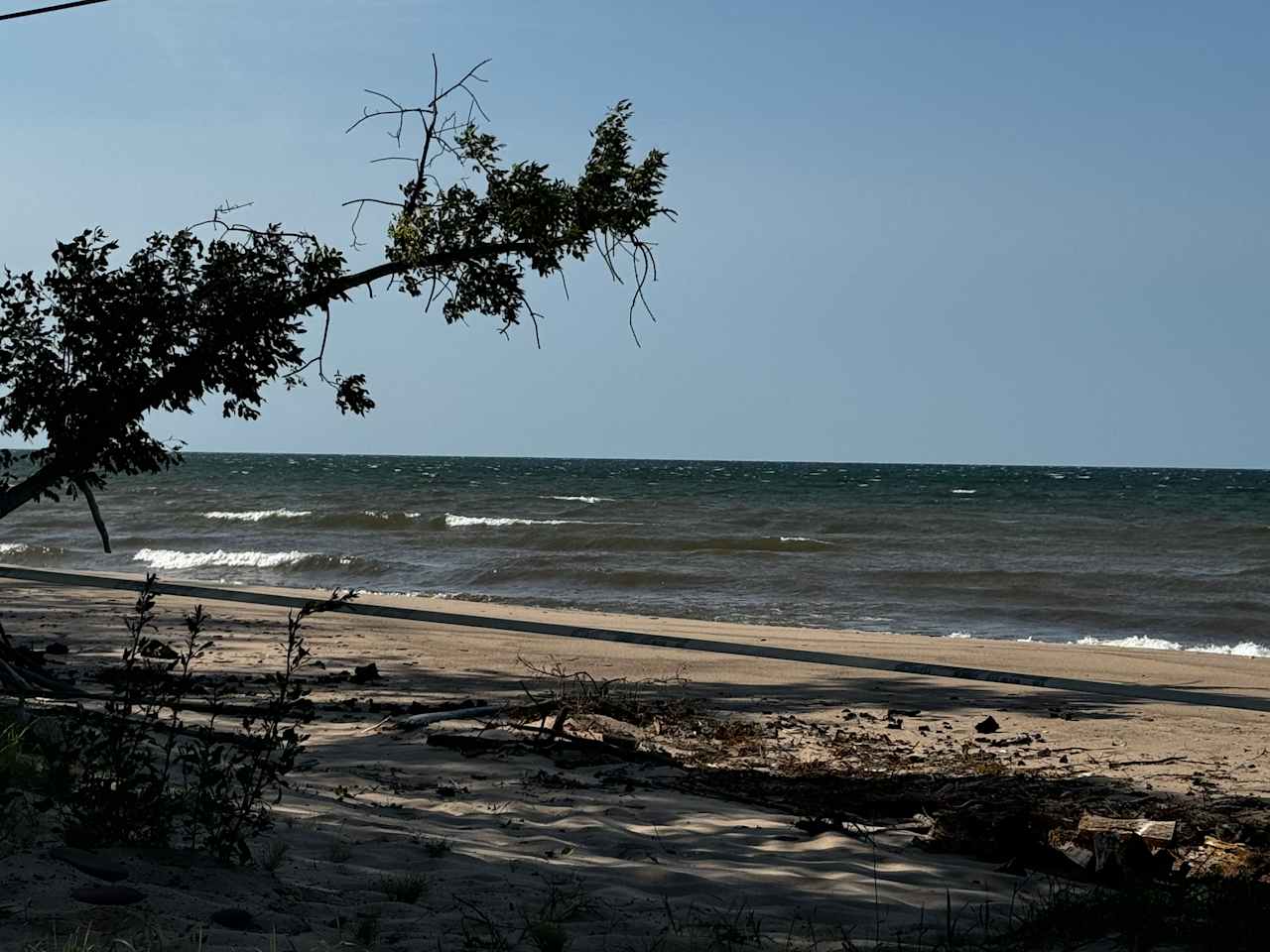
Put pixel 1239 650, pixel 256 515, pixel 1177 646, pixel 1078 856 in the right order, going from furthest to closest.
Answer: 1. pixel 256 515
2. pixel 1177 646
3. pixel 1239 650
4. pixel 1078 856

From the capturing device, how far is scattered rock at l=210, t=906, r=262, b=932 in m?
3.37

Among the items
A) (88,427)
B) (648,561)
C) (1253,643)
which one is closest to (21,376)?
(88,427)

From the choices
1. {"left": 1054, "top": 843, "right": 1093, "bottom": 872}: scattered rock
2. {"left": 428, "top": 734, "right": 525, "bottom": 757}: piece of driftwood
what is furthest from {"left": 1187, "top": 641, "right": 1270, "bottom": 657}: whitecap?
{"left": 1054, "top": 843, "right": 1093, "bottom": 872}: scattered rock

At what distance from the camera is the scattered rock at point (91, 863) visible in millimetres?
3557

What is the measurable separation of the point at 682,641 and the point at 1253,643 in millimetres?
9895

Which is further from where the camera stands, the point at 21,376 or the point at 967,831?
the point at 21,376

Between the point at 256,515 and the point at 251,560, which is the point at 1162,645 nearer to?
the point at 251,560

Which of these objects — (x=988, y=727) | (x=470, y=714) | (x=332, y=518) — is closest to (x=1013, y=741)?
(x=988, y=727)

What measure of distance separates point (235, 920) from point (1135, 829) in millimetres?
3262

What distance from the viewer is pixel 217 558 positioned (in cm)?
2616

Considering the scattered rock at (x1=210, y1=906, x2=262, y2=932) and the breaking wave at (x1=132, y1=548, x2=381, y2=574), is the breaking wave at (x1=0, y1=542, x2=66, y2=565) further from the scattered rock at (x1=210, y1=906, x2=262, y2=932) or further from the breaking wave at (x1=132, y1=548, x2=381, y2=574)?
the scattered rock at (x1=210, y1=906, x2=262, y2=932)

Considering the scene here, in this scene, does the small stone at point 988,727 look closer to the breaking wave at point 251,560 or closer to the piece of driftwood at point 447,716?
the piece of driftwood at point 447,716

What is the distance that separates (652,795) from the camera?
557cm

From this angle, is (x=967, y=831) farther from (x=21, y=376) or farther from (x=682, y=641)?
(x=21, y=376)
